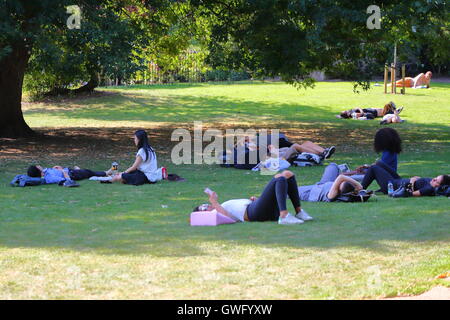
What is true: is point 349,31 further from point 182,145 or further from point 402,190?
point 402,190

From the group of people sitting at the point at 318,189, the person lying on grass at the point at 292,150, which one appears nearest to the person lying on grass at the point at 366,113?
the person lying on grass at the point at 292,150

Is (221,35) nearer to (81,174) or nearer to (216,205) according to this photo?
(81,174)

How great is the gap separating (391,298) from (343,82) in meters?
38.1

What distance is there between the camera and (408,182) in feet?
38.4

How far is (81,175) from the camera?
48.6 feet

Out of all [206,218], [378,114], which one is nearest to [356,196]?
[206,218]

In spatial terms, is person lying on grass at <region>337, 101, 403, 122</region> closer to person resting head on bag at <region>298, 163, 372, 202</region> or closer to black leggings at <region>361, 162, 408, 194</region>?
black leggings at <region>361, 162, 408, 194</region>

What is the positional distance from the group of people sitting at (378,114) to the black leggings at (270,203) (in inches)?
717

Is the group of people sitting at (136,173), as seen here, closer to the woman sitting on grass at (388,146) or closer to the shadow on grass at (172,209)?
the shadow on grass at (172,209)

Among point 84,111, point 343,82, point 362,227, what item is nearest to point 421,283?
point 362,227

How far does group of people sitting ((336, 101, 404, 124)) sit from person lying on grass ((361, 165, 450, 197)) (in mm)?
15732

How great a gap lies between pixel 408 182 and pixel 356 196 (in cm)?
107
